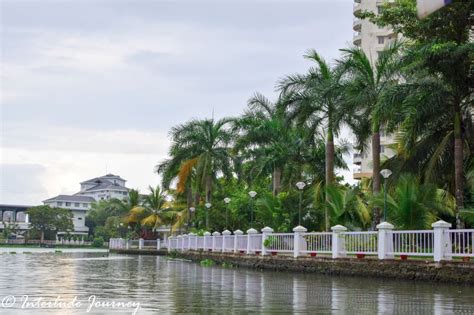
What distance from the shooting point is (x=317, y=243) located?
25594 mm

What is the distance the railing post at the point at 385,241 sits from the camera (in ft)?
68.9

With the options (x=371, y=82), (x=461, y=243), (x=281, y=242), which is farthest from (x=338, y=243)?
(x=371, y=82)

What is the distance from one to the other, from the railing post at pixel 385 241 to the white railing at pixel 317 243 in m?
3.40

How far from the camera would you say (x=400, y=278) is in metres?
19.7

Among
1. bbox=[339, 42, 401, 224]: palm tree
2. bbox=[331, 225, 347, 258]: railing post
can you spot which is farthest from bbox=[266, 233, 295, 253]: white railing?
bbox=[331, 225, 347, 258]: railing post

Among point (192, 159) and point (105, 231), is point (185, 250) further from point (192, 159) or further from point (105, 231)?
point (105, 231)

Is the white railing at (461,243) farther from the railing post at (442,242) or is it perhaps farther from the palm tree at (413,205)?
the palm tree at (413,205)

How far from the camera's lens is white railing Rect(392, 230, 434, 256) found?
769 inches

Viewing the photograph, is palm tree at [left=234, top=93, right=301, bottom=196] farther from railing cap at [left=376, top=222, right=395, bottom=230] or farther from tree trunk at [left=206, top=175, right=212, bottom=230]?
railing cap at [left=376, top=222, right=395, bottom=230]

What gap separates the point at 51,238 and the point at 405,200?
99079 millimetres

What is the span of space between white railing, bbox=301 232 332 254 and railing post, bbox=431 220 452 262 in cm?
613

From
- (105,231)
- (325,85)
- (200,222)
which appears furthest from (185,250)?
(105,231)

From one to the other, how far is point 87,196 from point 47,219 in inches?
1653

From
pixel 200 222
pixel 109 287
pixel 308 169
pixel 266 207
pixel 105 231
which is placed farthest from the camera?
pixel 105 231
